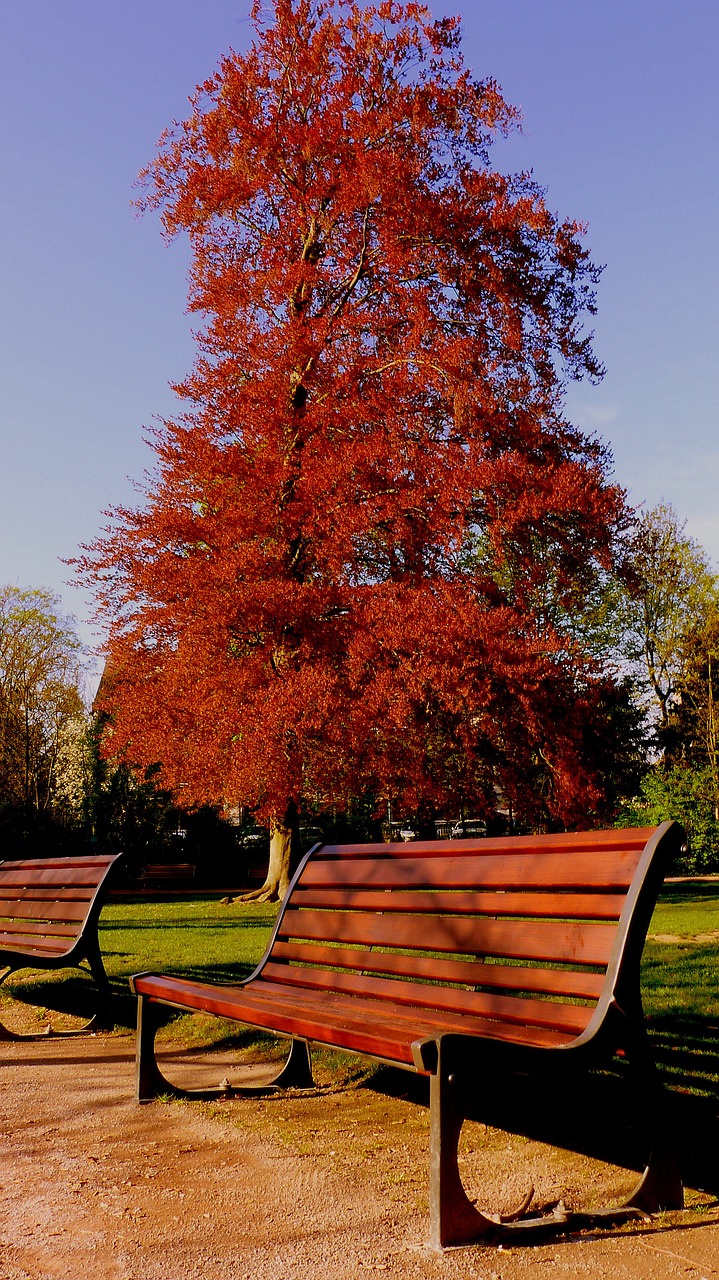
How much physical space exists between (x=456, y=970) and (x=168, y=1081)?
1.87m

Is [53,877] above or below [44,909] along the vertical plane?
above

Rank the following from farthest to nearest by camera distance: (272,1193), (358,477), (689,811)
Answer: (689,811), (358,477), (272,1193)

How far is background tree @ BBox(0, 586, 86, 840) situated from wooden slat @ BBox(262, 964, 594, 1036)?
77.2ft

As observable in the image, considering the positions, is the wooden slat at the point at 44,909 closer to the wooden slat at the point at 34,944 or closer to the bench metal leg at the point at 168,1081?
the wooden slat at the point at 34,944

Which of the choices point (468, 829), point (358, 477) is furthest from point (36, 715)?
Answer: point (358, 477)

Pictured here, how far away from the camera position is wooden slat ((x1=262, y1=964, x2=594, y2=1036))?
2.85 metres

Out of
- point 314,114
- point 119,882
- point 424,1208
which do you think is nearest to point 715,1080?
point 424,1208

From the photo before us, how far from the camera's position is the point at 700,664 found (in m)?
31.0

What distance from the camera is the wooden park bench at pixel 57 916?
19.7 feet

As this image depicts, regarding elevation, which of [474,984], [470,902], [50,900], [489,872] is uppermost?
[489,872]

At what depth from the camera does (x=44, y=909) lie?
273 inches

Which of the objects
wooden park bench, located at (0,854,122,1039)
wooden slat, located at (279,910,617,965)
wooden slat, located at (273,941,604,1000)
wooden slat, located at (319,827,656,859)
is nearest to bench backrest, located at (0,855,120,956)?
wooden park bench, located at (0,854,122,1039)

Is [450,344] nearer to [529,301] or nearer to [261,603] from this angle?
[529,301]

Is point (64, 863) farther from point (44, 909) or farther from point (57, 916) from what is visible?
point (57, 916)
